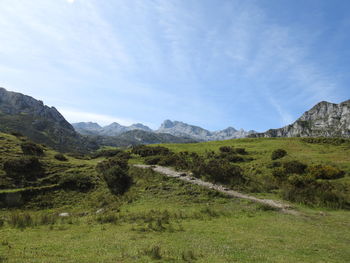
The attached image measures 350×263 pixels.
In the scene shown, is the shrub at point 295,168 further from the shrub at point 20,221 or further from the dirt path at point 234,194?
the shrub at point 20,221

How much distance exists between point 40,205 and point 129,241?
1871 centimetres

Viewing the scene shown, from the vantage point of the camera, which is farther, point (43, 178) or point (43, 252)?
point (43, 178)

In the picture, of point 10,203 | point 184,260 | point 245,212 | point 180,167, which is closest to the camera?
point 184,260

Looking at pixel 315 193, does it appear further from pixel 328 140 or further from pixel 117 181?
pixel 328 140

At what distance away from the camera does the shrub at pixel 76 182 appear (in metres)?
28.4

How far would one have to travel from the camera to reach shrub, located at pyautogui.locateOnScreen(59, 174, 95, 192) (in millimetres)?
28375

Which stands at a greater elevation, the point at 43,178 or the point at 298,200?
the point at 298,200

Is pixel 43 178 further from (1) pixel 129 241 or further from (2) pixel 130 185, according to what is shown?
(1) pixel 129 241

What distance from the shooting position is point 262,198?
21.0 meters

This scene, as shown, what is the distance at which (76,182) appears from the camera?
29031 mm

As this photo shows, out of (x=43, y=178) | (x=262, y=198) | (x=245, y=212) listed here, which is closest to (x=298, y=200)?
(x=262, y=198)

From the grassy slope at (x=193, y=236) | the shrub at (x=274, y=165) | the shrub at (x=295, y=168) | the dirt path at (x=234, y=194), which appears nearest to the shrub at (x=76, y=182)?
the grassy slope at (x=193, y=236)

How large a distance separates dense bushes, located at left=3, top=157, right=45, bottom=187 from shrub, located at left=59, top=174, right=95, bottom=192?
4056 millimetres

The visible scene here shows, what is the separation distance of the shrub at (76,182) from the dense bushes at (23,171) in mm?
4056
